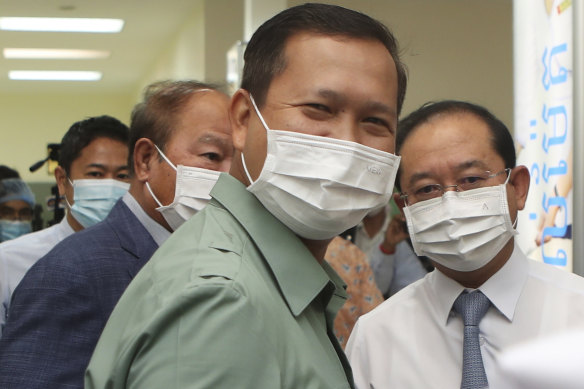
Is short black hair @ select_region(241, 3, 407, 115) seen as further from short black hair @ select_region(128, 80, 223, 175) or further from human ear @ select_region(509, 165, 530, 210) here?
short black hair @ select_region(128, 80, 223, 175)

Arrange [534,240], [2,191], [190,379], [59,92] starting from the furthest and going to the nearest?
1. [59,92]
2. [2,191]
3. [534,240]
4. [190,379]

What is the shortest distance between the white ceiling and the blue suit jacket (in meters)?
6.36

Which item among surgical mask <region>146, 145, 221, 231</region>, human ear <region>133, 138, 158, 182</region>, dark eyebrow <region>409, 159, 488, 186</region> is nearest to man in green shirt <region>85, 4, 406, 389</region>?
dark eyebrow <region>409, 159, 488, 186</region>

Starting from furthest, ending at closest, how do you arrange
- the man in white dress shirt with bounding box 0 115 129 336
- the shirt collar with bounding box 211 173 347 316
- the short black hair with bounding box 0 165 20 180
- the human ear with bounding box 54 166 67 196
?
the short black hair with bounding box 0 165 20 180
the human ear with bounding box 54 166 67 196
the man in white dress shirt with bounding box 0 115 129 336
the shirt collar with bounding box 211 173 347 316

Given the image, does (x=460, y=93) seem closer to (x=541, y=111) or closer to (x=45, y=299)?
(x=541, y=111)

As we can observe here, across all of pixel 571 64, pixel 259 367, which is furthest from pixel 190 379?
pixel 571 64

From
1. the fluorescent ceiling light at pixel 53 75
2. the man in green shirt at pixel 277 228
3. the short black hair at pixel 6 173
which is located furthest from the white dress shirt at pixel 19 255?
the fluorescent ceiling light at pixel 53 75

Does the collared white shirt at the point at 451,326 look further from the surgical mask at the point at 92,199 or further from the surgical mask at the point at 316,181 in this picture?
the surgical mask at the point at 92,199

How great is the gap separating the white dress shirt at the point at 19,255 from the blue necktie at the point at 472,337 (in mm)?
1566

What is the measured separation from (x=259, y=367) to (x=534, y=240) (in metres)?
2.10

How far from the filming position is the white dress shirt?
2.71 metres

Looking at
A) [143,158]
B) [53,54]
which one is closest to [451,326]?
[143,158]

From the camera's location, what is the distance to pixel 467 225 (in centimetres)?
192

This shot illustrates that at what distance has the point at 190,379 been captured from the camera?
0.81 metres
